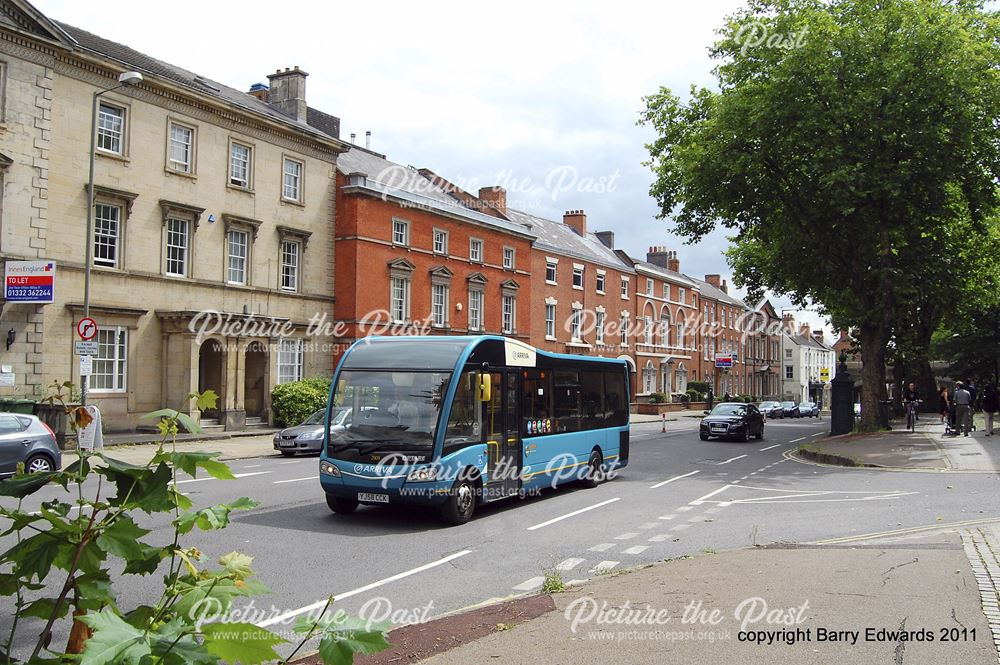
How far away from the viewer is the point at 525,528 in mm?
11570

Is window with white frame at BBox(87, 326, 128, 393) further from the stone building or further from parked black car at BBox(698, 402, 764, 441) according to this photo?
parked black car at BBox(698, 402, 764, 441)

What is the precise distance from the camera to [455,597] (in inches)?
300

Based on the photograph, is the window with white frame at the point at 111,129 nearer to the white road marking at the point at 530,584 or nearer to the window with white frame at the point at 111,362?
the window with white frame at the point at 111,362

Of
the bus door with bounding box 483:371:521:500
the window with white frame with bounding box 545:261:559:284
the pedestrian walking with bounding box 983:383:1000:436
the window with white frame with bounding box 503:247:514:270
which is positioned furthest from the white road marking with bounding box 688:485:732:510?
the window with white frame with bounding box 545:261:559:284

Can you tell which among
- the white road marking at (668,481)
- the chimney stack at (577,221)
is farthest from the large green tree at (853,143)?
the chimney stack at (577,221)

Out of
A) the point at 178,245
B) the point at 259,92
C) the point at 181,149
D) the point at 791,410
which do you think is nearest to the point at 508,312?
the point at 259,92

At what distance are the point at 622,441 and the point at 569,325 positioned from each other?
34719 mm

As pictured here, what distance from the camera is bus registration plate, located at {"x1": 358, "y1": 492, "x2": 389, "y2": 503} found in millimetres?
11453

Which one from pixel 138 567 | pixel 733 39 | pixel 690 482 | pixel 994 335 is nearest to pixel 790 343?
pixel 994 335

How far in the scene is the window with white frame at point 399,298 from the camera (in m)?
36.6

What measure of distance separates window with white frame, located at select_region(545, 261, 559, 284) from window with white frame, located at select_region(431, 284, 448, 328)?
11.7 meters

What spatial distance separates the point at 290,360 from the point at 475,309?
1196 centimetres

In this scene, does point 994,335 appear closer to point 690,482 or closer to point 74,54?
point 690,482

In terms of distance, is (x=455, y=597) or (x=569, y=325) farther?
(x=569, y=325)
